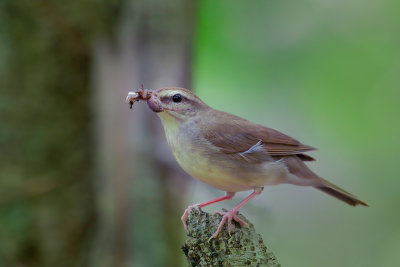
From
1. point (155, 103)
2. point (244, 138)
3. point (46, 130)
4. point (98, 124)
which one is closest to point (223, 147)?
point (244, 138)

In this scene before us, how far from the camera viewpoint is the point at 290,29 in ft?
30.1

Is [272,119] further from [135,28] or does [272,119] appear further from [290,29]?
[135,28]

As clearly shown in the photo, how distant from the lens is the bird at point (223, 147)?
3.81 metres

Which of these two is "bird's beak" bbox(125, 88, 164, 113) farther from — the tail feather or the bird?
the tail feather

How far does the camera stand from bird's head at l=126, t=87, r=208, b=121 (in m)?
3.61

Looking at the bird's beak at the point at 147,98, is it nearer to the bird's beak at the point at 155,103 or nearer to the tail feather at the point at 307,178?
the bird's beak at the point at 155,103

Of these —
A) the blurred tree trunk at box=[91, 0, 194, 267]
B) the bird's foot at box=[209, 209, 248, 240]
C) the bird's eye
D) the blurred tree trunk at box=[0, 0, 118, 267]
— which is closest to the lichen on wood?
the bird's foot at box=[209, 209, 248, 240]

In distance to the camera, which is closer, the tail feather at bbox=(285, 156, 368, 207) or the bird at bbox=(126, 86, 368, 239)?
the bird at bbox=(126, 86, 368, 239)

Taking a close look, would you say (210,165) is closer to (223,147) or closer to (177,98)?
(223,147)

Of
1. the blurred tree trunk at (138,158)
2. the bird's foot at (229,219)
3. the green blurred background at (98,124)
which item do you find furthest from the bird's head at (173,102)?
the blurred tree trunk at (138,158)

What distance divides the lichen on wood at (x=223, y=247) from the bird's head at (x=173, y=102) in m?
1.05

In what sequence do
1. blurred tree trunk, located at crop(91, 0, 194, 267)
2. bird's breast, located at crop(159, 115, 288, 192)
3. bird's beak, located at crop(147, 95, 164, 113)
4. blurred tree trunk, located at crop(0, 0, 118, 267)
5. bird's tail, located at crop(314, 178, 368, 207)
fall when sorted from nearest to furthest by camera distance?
bird's beak, located at crop(147, 95, 164, 113)
bird's breast, located at crop(159, 115, 288, 192)
bird's tail, located at crop(314, 178, 368, 207)
blurred tree trunk, located at crop(91, 0, 194, 267)
blurred tree trunk, located at crop(0, 0, 118, 267)

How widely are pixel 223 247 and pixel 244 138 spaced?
5.79ft

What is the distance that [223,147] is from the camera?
410cm
